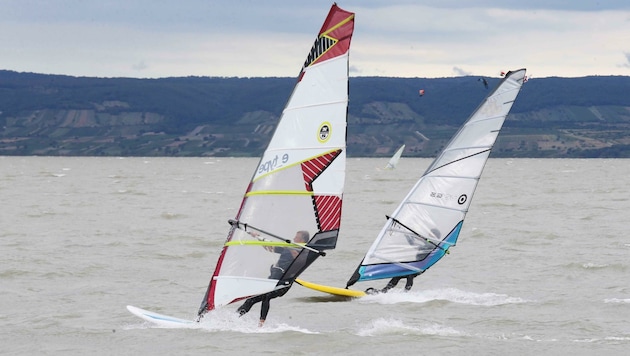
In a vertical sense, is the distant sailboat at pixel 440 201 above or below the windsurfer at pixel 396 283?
above

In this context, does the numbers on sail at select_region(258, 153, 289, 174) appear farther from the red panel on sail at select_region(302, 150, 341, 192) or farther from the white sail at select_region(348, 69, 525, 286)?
the white sail at select_region(348, 69, 525, 286)

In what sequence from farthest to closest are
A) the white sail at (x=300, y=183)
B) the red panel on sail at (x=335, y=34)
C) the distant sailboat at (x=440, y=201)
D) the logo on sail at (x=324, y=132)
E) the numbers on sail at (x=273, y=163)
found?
the distant sailboat at (x=440, y=201) → the numbers on sail at (x=273, y=163) → the logo on sail at (x=324, y=132) → the white sail at (x=300, y=183) → the red panel on sail at (x=335, y=34)

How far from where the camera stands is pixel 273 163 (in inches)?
624

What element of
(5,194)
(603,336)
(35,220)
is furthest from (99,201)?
(603,336)

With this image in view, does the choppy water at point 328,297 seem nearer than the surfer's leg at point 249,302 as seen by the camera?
No

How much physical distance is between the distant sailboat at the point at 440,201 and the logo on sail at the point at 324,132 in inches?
274

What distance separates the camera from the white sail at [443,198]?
73.7ft

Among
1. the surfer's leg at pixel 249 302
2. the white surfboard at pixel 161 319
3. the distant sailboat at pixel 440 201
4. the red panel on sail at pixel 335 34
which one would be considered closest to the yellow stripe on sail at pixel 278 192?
the surfer's leg at pixel 249 302

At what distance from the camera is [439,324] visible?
20031mm

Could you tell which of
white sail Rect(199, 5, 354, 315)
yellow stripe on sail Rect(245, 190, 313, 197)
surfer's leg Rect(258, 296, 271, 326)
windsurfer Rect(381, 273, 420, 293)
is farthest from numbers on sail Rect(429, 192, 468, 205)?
yellow stripe on sail Rect(245, 190, 313, 197)

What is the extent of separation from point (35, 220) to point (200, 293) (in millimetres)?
24467

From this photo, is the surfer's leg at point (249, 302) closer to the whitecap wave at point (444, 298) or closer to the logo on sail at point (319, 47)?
the logo on sail at point (319, 47)

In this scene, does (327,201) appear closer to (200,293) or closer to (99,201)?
(200,293)

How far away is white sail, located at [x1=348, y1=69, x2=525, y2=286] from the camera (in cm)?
2245
